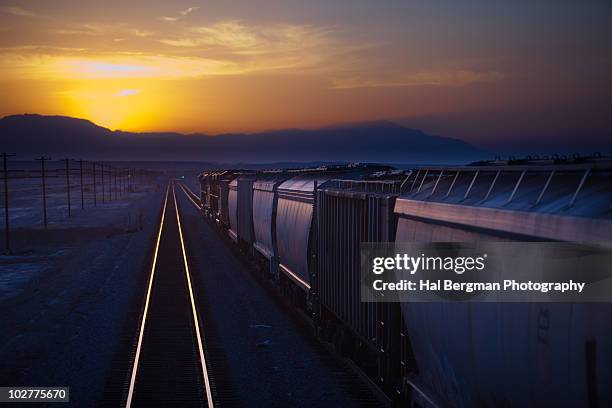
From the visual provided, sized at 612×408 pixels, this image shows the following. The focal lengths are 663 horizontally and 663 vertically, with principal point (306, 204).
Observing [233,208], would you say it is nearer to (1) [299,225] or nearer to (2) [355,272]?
(1) [299,225]

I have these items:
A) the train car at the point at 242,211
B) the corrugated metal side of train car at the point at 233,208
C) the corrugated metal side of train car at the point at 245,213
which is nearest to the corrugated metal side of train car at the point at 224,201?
the corrugated metal side of train car at the point at 233,208

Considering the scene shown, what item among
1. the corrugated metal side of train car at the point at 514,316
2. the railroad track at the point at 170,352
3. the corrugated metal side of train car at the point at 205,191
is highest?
the corrugated metal side of train car at the point at 514,316

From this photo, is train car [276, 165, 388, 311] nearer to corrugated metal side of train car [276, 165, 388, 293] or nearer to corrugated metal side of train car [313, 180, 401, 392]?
corrugated metal side of train car [276, 165, 388, 293]

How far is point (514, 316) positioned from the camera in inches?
260

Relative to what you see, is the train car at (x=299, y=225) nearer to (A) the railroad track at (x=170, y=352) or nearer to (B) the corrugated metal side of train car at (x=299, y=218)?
(B) the corrugated metal side of train car at (x=299, y=218)

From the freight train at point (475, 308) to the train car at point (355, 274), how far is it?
0.08 feet

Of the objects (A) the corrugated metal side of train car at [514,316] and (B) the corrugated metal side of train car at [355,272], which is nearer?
(A) the corrugated metal side of train car at [514,316]

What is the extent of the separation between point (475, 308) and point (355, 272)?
530 centimetres

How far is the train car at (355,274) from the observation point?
438 inches

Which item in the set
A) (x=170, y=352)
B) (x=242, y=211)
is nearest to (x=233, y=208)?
(x=242, y=211)

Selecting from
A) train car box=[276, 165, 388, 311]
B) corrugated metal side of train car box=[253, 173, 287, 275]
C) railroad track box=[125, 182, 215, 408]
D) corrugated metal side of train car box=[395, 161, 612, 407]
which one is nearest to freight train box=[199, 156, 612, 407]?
corrugated metal side of train car box=[395, 161, 612, 407]

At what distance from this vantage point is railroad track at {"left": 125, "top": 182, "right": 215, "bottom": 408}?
545 inches

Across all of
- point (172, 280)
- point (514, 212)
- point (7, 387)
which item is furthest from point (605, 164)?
point (172, 280)

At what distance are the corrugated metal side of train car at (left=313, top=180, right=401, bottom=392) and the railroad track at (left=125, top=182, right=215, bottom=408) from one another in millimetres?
3313
